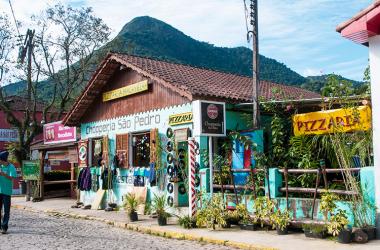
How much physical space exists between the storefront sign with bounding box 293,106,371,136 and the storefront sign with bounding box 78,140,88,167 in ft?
30.6

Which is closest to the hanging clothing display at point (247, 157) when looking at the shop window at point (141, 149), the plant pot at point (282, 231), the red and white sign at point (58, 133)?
the plant pot at point (282, 231)

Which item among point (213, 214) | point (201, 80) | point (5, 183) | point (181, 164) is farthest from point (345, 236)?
point (201, 80)

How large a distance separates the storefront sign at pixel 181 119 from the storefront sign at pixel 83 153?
542 cm

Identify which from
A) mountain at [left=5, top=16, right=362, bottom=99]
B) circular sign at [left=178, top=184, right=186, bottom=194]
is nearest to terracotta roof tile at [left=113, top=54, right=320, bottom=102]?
circular sign at [left=178, top=184, right=186, bottom=194]

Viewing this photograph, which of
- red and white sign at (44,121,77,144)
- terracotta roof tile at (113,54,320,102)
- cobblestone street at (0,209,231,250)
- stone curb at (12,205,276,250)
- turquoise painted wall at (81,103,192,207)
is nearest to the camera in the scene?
stone curb at (12,205,276,250)

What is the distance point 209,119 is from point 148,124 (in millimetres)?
4265

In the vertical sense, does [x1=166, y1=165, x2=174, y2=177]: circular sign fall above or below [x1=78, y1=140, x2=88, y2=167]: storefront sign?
below

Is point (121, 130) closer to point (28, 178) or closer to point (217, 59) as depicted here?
point (28, 178)

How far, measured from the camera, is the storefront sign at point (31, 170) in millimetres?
20172

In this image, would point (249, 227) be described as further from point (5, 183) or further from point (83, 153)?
point (83, 153)

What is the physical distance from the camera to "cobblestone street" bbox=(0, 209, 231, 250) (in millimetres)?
8875

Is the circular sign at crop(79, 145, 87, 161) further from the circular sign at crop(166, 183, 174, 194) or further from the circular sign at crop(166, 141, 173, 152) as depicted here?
the circular sign at crop(166, 183, 174, 194)

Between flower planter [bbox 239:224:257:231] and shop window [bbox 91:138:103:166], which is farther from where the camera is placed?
shop window [bbox 91:138:103:166]

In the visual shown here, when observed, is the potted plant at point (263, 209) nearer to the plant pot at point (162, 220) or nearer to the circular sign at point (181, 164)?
the plant pot at point (162, 220)
